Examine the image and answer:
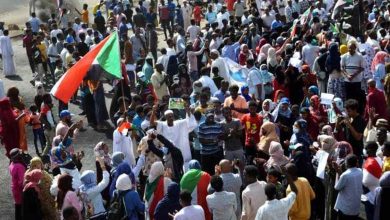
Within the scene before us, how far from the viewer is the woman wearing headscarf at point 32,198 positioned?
11.2 metres

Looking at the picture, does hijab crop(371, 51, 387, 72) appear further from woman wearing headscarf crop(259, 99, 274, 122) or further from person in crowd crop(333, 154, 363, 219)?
person in crowd crop(333, 154, 363, 219)

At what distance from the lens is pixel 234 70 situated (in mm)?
17438

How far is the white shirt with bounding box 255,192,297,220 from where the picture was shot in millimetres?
9570

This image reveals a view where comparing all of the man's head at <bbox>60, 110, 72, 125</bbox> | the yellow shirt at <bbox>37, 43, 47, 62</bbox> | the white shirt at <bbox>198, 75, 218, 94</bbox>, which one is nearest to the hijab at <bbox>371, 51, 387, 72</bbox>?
the white shirt at <bbox>198, 75, 218, 94</bbox>

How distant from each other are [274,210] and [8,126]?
7121mm

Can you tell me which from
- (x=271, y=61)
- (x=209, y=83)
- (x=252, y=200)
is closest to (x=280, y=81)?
(x=209, y=83)

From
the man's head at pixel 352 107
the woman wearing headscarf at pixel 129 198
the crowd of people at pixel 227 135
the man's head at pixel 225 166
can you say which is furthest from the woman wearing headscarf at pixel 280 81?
the woman wearing headscarf at pixel 129 198

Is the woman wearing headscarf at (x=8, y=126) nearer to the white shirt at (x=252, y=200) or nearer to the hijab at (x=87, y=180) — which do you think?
the hijab at (x=87, y=180)

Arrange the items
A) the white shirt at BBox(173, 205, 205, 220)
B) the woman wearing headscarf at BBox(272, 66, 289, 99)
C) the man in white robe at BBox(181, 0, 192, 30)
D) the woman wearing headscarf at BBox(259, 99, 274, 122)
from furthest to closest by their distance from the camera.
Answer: the man in white robe at BBox(181, 0, 192, 30) < the woman wearing headscarf at BBox(272, 66, 289, 99) < the woman wearing headscarf at BBox(259, 99, 274, 122) < the white shirt at BBox(173, 205, 205, 220)

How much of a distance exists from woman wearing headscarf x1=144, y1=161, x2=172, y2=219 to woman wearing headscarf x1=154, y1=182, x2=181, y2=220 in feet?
2.27

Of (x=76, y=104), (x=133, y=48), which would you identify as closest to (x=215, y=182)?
(x=76, y=104)

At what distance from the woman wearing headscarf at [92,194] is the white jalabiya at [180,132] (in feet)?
7.23

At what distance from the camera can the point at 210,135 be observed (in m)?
12.9

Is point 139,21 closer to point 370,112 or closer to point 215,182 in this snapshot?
point 370,112
